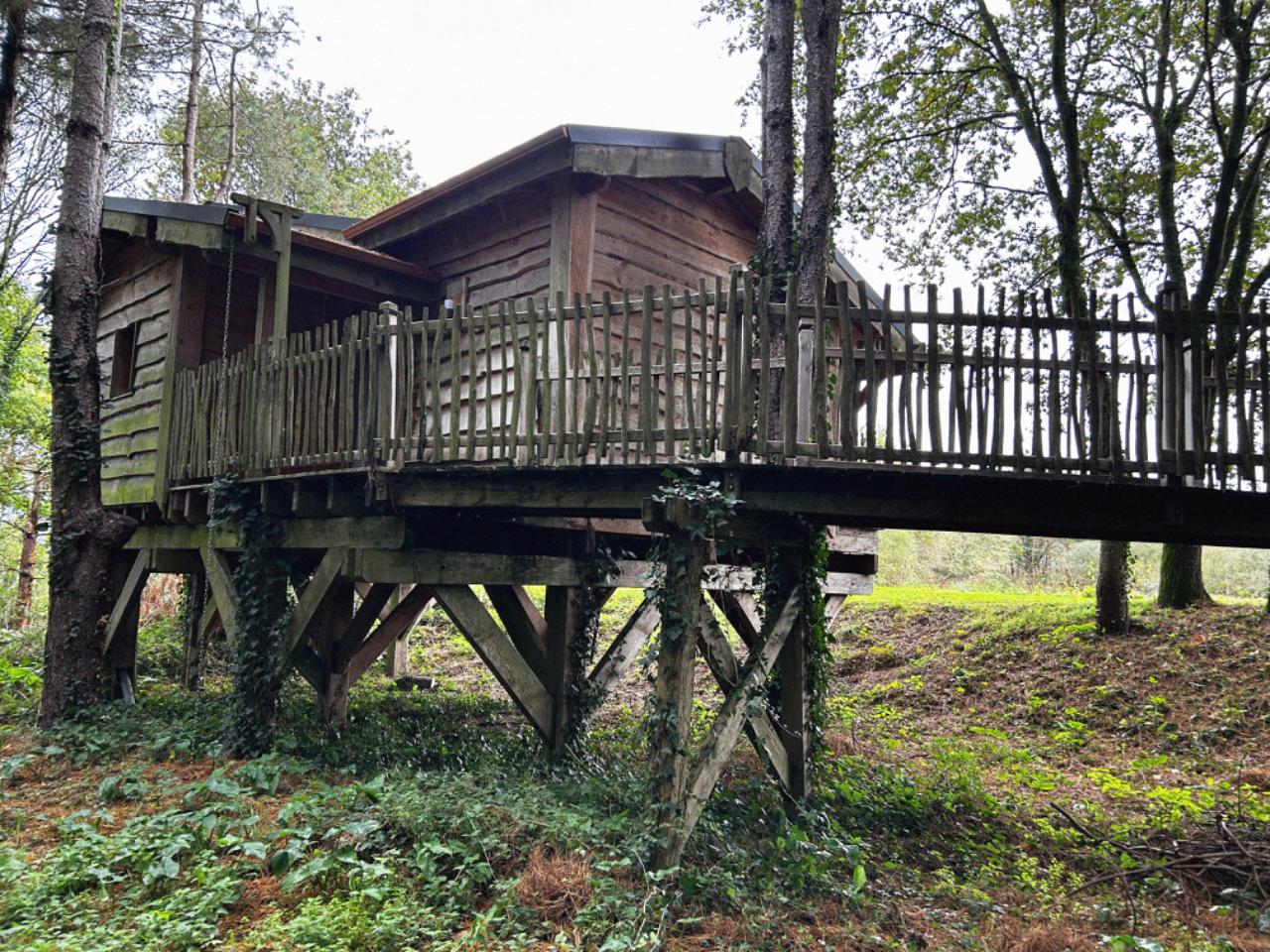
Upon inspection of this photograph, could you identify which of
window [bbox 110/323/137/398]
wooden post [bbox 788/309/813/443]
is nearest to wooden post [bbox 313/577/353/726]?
window [bbox 110/323/137/398]

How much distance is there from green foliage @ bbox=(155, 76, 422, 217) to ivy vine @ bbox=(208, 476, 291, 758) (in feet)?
65.6

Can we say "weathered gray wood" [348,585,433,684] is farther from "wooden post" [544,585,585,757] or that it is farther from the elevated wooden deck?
the elevated wooden deck

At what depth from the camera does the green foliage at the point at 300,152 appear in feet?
90.3

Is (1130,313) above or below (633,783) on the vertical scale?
above

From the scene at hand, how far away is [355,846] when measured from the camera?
5824 millimetres

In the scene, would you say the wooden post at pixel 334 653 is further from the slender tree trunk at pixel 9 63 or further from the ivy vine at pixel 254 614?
the slender tree trunk at pixel 9 63

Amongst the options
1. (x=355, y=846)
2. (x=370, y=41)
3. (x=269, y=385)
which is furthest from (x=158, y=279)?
(x=370, y=41)

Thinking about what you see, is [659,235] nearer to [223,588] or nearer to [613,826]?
[223,588]

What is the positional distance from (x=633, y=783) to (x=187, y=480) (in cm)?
620

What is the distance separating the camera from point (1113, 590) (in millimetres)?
12891

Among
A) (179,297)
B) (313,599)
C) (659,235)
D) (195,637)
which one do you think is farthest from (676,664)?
(195,637)

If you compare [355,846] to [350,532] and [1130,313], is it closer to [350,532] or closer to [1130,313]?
[350,532]

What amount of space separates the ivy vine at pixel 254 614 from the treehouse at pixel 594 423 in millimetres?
219

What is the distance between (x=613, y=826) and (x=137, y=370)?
30.7 ft
